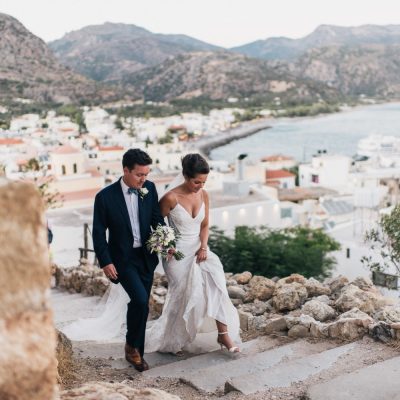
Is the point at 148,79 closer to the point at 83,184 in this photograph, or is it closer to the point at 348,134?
the point at 348,134

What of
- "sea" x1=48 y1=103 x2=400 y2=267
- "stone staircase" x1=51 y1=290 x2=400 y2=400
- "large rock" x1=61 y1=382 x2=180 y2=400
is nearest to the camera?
"large rock" x1=61 y1=382 x2=180 y2=400

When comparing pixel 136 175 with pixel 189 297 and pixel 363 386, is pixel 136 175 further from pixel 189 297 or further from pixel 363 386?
pixel 363 386

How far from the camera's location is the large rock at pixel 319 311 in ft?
13.8

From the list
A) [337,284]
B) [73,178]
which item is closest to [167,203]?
[337,284]

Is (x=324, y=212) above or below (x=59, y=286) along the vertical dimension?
below

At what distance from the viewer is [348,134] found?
392ft

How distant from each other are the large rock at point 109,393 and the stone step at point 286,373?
1016 mm

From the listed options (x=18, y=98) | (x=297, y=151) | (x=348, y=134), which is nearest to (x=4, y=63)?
(x=18, y=98)

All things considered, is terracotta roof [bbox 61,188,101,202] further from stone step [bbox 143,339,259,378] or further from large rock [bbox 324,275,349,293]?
stone step [bbox 143,339,259,378]

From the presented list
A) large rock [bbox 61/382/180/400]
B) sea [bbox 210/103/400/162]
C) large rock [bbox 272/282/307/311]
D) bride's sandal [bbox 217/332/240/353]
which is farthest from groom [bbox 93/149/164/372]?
sea [bbox 210/103/400/162]

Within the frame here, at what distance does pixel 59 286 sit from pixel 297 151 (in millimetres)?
93786

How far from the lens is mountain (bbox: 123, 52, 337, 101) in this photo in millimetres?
163750

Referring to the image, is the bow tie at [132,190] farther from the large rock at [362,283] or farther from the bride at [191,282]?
the large rock at [362,283]

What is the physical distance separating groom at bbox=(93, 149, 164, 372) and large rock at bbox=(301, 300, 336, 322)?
1.18 m
